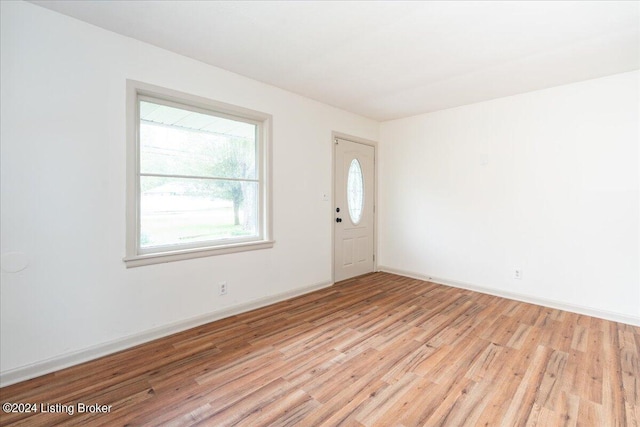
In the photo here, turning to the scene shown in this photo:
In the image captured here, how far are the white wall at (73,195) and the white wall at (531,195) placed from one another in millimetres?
3086

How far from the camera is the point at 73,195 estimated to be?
223 cm

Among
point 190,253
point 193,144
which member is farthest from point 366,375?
point 193,144

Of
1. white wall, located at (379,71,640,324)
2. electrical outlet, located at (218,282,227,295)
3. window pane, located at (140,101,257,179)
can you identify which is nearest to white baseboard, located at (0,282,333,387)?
electrical outlet, located at (218,282,227,295)

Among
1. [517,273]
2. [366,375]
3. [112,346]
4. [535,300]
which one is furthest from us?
[517,273]

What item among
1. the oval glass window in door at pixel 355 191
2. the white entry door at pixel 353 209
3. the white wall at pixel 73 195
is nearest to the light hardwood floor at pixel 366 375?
the white wall at pixel 73 195

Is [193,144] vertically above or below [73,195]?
above

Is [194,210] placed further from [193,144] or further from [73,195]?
[73,195]

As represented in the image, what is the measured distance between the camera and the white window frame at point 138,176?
2.47 m

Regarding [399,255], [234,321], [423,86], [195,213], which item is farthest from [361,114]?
[234,321]

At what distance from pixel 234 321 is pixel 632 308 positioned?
4.05 metres

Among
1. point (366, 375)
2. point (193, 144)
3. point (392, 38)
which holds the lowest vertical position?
point (366, 375)

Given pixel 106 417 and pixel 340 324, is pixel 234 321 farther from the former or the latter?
pixel 106 417

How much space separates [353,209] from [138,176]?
3.04 m

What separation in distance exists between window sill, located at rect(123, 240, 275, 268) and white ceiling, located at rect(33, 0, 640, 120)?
184cm
